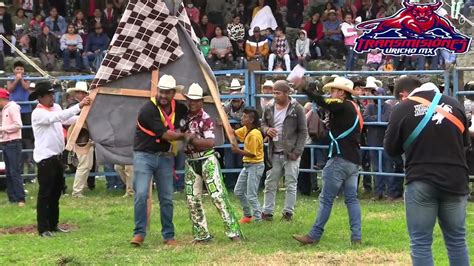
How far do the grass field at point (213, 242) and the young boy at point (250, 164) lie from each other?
0.96 ft

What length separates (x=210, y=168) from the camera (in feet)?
36.0

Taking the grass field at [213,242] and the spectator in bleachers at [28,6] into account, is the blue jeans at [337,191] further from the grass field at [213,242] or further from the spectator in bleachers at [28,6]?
the spectator in bleachers at [28,6]

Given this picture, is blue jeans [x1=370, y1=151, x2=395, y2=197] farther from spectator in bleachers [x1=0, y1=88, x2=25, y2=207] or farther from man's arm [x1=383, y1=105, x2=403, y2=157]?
man's arm [x1=383, y1=105, x2=403, y2=157]

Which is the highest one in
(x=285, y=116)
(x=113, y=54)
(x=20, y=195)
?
(x=113, y=54)

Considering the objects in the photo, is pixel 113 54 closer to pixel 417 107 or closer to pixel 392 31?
pixel 417 107

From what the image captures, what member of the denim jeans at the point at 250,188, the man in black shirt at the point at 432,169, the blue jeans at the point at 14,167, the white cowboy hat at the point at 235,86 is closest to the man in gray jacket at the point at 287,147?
the denim jeans at the point at 250,188

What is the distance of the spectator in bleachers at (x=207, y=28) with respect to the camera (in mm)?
25881

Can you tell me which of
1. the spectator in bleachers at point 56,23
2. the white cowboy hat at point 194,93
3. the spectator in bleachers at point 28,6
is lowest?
the white cowboy hat at point 194,93

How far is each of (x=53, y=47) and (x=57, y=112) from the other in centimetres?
1303

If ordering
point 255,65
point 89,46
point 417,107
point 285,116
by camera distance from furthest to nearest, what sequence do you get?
point 89,46 < point 255,65 < point 285,116 < point 417,107

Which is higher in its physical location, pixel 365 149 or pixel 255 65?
pixel 255 65

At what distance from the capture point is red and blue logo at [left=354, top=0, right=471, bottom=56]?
17891 millimetres

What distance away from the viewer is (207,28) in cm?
2602

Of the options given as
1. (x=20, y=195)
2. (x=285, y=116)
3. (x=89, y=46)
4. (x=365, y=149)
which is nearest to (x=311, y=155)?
(x=365, y=149)
